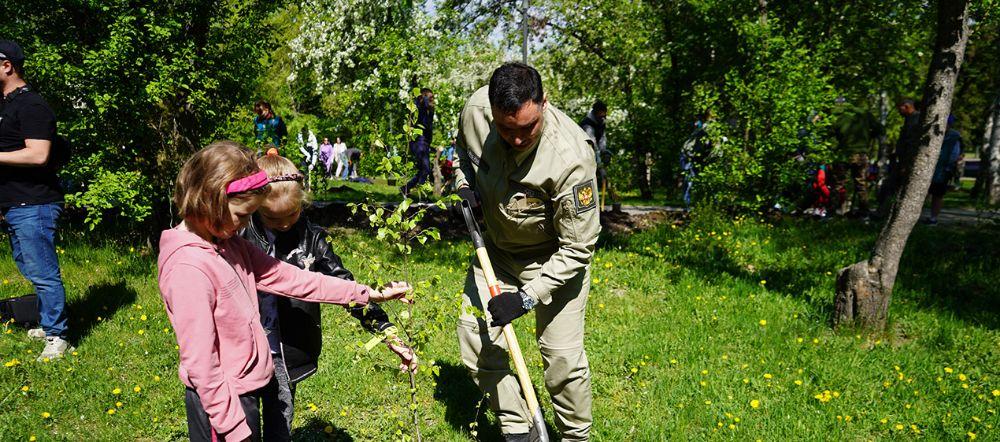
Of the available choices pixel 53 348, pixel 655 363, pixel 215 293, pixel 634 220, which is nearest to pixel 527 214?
pixel 215 293

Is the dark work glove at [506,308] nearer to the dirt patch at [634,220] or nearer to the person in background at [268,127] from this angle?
the dirt patch at [634,220]

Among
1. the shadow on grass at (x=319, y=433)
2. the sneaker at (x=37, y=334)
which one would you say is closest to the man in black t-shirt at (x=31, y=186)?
the sneaker at (x=37, y=334)

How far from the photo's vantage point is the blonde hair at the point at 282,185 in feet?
9.13

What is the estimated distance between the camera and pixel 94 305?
5594 millimetres

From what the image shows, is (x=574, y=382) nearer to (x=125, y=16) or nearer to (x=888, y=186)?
(x=125, y=16)

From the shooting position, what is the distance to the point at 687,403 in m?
4.18

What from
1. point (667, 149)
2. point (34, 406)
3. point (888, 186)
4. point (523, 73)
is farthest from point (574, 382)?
point (667, 149)

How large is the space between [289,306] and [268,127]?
7.08 meters

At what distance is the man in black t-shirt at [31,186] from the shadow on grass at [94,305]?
1.61 ft

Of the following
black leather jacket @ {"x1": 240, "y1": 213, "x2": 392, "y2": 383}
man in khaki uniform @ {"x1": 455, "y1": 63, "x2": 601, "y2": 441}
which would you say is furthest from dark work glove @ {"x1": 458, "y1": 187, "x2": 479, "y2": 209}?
black leather jacket @ {"x1": 240, "y1": 213, "x2": 392, "y2": 383}

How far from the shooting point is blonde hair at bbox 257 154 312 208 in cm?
278

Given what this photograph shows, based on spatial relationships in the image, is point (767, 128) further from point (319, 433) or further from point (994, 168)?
point (994, 168)

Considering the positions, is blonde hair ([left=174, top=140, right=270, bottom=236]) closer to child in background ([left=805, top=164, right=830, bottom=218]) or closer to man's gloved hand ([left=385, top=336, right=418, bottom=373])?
man's gloved hand ([left=385, top=336, right=418, bottom=373])

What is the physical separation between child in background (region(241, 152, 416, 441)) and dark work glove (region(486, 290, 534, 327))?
44cm
